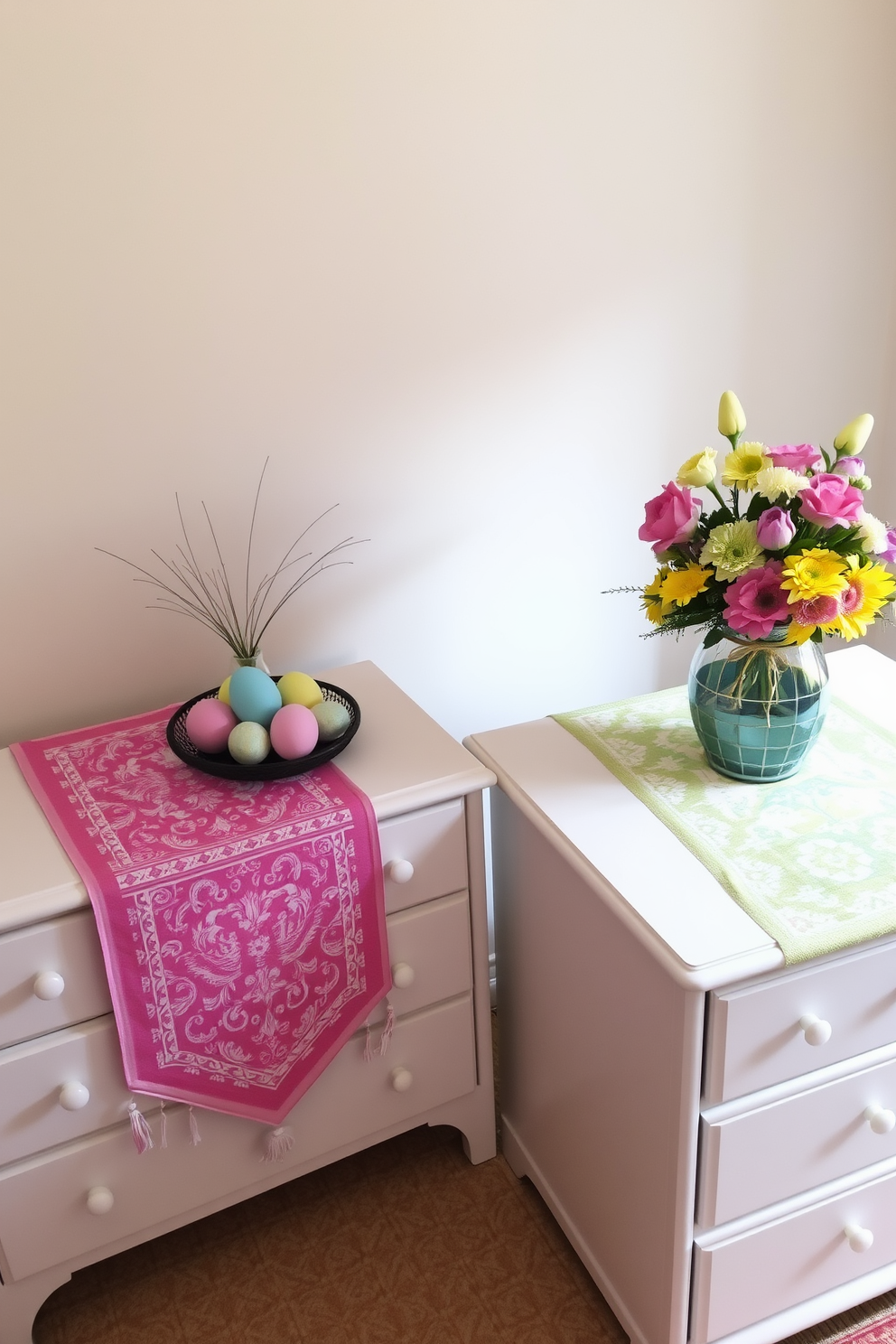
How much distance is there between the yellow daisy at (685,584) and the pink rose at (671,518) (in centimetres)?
4

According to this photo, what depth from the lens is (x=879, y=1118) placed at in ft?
4.43

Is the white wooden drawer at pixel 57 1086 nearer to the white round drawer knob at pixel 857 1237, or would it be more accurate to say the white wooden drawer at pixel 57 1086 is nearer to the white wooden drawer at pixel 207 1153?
the white wooden drawer at pixel 207 1153

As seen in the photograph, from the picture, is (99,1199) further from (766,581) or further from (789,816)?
(766,581)

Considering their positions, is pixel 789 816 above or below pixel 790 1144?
above

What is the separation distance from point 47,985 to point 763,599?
96 cm

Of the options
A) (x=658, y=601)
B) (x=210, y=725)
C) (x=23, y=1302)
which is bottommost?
(x=23, y=1302)

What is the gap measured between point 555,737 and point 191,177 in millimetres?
932

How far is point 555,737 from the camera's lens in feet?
5.28

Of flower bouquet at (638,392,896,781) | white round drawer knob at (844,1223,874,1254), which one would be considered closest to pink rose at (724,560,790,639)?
flower bouquet at (638,392,896,781)

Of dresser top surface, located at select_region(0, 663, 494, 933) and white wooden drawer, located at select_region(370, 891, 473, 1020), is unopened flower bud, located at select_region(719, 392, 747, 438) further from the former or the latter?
white wooden drawer, located at select_region(370, 891, 473, 1020)

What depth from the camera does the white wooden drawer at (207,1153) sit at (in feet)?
4.62

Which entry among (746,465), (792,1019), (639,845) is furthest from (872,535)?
(792,1019)

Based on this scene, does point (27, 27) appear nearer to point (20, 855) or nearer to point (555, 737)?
point (20, 855)

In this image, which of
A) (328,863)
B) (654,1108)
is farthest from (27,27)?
(654,1108)
